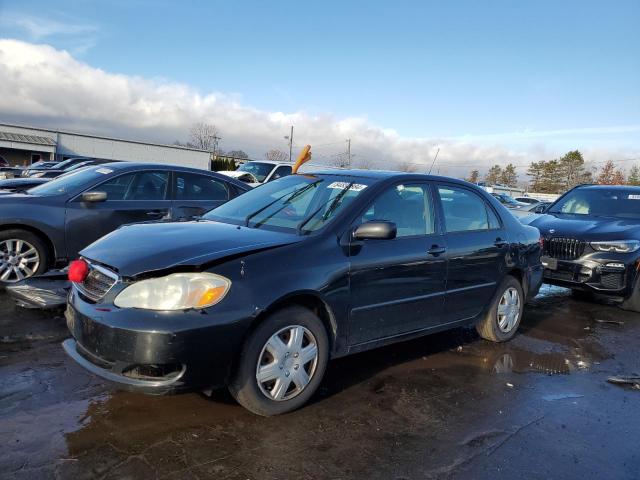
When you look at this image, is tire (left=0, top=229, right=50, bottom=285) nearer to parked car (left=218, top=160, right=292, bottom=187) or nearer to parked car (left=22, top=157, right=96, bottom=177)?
parked car (left=218, top=160, right=292, bottom=187)

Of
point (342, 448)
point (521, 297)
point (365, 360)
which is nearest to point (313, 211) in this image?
point (365, 360)

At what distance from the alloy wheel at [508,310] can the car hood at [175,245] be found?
276cm

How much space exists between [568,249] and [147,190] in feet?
18.9

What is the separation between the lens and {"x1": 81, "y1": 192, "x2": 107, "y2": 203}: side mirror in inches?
241

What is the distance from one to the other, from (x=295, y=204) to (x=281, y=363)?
1427 mm

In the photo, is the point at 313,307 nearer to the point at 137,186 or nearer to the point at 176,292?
the point at 176,292

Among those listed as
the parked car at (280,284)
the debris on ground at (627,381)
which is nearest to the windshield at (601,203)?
the debris on ground at (627,381)

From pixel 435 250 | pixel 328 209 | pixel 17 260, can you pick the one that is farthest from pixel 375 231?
pixel 17 260

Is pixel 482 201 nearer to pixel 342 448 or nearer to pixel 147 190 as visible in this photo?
pixel 342 448

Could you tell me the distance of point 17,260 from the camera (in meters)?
5.92

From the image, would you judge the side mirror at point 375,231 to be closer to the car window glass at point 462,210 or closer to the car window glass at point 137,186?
the car window glass at point 462,210

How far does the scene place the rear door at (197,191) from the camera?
6.95 m

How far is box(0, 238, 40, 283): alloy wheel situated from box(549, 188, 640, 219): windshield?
7.77 metres

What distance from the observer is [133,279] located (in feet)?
10.1
